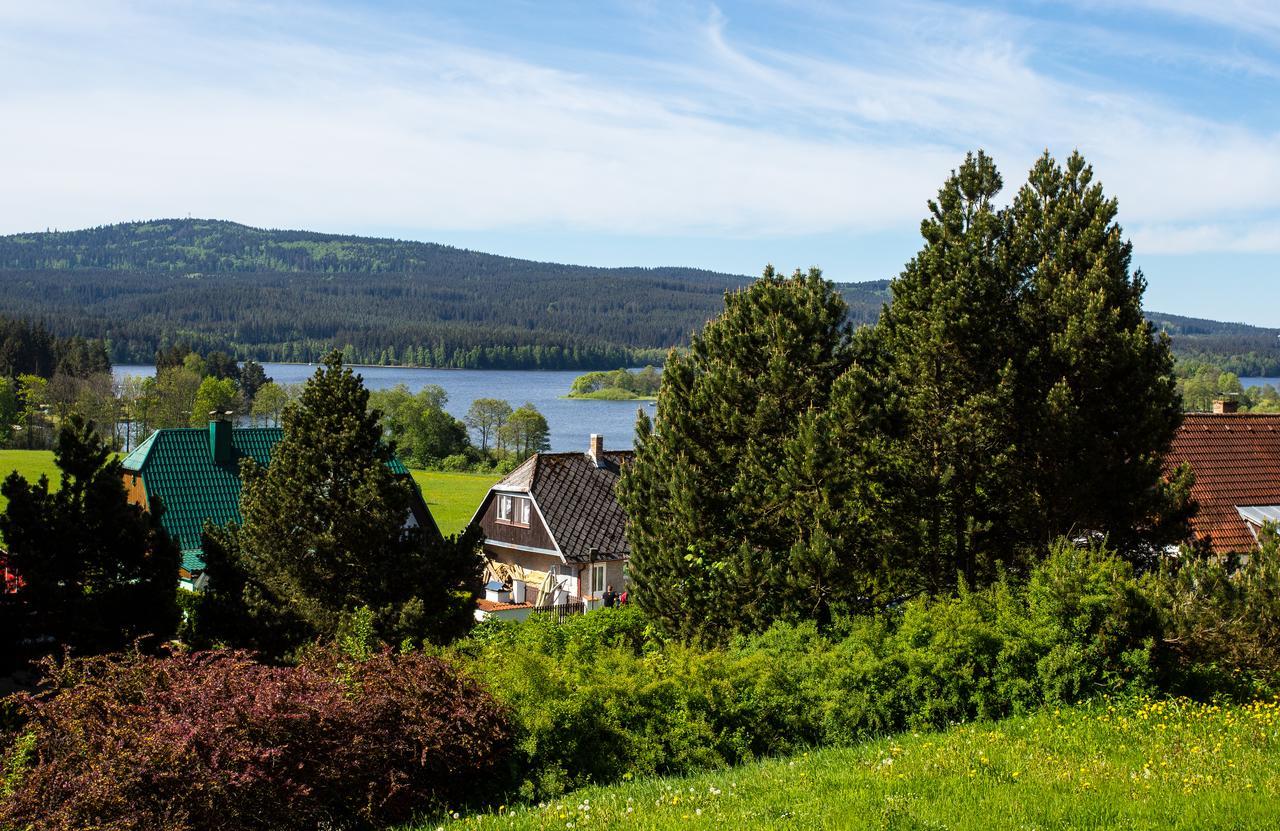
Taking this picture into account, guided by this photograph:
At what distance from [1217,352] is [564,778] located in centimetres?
21617

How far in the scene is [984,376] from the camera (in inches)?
613

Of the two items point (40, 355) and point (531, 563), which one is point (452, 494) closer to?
point (531, 563)

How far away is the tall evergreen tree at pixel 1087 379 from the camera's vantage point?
599 inches

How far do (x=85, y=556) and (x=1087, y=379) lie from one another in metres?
14.5

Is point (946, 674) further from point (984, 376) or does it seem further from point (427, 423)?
point (427, 423)

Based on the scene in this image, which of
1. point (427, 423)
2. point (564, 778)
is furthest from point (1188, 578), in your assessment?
point (427, 423)

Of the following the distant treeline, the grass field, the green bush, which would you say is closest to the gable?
the grass field

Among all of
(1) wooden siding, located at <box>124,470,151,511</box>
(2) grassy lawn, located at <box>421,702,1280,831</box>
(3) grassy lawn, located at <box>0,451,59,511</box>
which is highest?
(2) grassy lawn, located at <box>421,702,1280,831</box>

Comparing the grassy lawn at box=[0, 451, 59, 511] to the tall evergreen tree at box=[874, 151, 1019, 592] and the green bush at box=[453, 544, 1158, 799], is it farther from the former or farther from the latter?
the green bush at box=[453, 544, 1158, 799]

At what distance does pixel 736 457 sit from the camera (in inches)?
663

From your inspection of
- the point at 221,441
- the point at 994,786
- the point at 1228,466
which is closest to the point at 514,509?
the point at 221,441

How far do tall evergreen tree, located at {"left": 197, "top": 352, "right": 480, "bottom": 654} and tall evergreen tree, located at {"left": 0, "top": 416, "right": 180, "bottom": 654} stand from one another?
1329 millimetres

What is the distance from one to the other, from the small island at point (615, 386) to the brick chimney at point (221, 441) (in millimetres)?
123365

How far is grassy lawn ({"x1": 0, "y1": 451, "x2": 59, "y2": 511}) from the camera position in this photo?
57.7 m
